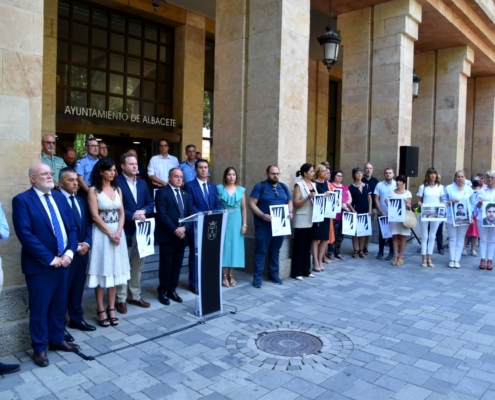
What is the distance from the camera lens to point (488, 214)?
866cm

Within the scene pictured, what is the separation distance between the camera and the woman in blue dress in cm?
710

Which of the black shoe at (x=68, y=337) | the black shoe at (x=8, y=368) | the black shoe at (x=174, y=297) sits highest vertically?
the black shoe at (x=174, y=297)

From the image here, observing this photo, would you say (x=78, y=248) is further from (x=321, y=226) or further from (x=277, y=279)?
(x=321, y=226)

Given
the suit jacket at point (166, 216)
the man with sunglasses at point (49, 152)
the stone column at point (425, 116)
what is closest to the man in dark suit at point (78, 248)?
the suit jacket at point (166, 216)

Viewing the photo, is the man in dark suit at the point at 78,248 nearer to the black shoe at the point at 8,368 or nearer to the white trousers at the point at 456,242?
the black shoe at the point at 8,368

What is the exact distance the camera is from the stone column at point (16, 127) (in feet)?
14.3

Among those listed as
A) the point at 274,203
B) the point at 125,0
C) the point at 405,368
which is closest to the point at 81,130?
the point at 125,0

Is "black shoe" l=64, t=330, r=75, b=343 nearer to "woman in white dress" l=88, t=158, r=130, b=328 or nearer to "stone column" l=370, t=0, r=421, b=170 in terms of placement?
"woman in white dress" l=88, t=158, r=130, b=328

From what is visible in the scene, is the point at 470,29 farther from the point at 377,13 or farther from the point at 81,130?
the point at 81,130

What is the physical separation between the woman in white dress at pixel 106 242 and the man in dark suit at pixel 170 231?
74 cm

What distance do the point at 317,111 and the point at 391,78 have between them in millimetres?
6420

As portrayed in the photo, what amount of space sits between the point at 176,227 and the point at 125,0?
788 cm

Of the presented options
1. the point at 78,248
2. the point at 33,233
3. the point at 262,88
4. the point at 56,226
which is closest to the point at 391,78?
the point at 262,88

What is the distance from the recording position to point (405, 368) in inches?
165
